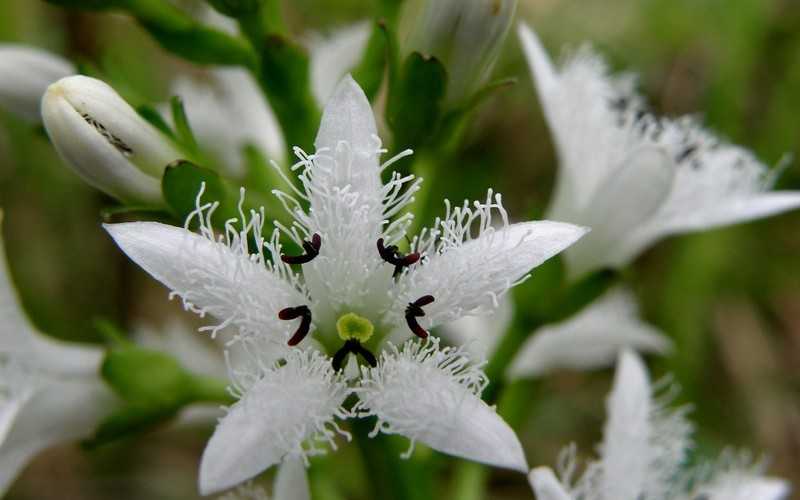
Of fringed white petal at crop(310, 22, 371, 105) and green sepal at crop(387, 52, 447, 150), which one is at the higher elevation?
fringed white petal at crop(310, 22, 371, 105)

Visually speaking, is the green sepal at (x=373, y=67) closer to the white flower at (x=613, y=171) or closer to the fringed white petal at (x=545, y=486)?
the white flower at (x=613, y=171)

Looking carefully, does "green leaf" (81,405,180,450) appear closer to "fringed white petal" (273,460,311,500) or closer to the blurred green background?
Answer: "fringed white petal" (273,460,311,500)

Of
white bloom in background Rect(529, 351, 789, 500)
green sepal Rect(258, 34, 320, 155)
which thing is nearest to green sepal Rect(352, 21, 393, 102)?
green sepal Rect(258, 34, 320, 155)

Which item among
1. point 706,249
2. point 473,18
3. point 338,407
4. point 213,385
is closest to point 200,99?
point 213,385

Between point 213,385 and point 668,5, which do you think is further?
point 668,5

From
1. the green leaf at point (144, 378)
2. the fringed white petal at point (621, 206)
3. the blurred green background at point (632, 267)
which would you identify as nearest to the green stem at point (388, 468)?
the green leaf at point (144, 378)

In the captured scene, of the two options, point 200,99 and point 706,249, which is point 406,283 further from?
point 706,249

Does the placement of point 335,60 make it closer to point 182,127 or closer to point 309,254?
point 182,127
